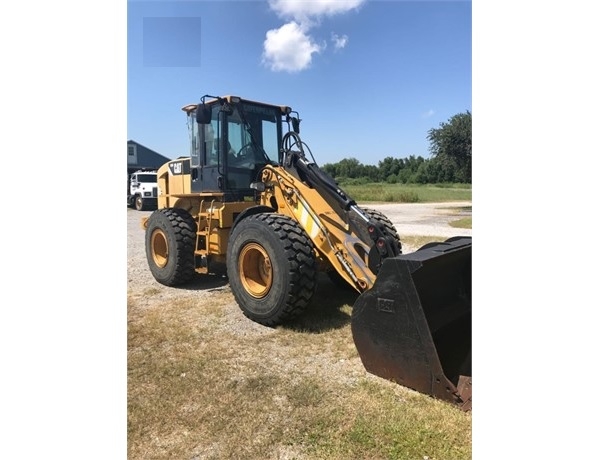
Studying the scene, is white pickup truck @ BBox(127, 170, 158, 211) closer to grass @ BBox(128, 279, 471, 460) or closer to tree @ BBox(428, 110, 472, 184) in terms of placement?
grass @ BBox(128, 279, 471, 460)

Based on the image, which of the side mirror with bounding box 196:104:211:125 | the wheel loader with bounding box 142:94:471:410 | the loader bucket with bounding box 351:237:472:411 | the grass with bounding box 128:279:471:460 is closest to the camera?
the grass with bounding box 128:279:471:460

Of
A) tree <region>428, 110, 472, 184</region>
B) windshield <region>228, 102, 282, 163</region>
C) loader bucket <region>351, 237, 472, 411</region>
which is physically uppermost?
tree <region>428, 110, 472, 184</region>

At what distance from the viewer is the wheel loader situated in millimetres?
2586

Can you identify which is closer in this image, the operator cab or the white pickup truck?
the operator cab

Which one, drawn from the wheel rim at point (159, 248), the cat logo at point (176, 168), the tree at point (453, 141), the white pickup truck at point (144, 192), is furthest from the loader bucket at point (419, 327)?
the tree at point (453, 141)

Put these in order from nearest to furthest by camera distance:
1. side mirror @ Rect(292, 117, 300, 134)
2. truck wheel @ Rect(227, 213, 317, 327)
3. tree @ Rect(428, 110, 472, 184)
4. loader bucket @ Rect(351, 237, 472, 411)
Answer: loader bucket @ Rect(351, 237, 472, 411) → truck wheel @ Rect(227, 213, 317, 327) → side mirror @ Rect(292, 117, 300, 134) → tree @ Rect(428, 110, 472, 184)

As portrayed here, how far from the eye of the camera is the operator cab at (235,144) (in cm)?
472

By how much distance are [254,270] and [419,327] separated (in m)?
1.94

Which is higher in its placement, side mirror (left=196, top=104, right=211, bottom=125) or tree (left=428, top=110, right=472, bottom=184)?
tree (left=428, top=110, right=472, bottom=184)

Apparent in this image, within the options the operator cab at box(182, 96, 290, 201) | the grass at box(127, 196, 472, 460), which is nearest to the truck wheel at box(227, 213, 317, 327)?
the grass at box(127, 196, 472, 460)

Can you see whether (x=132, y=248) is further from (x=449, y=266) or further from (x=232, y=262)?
(x=449, y=266)

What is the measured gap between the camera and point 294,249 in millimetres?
3514

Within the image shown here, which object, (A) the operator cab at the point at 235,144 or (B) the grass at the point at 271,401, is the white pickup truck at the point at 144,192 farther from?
(B) the grass at the point at 271,401

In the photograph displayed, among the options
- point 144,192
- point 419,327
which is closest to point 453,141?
point 144,192
